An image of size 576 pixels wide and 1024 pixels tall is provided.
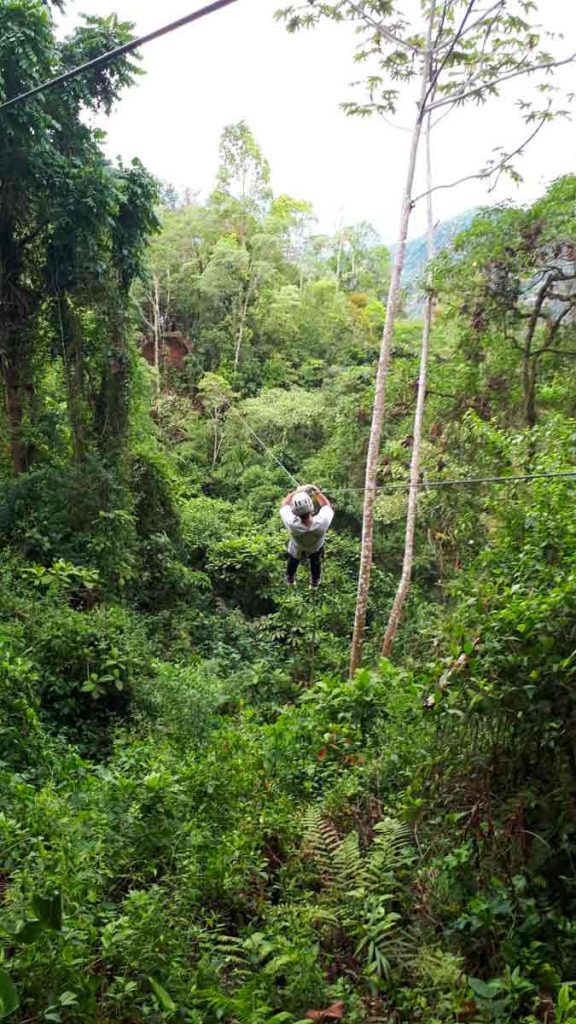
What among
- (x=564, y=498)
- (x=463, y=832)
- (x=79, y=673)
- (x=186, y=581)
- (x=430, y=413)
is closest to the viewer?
(x=463, y=832)

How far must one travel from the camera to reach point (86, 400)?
9078mm

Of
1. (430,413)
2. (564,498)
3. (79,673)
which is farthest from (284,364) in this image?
(564,498)

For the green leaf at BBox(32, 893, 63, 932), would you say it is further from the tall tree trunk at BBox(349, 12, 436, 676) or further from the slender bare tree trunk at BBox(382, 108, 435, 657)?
the slender bare tree trunk at BBox(382, 108, 435, 657)

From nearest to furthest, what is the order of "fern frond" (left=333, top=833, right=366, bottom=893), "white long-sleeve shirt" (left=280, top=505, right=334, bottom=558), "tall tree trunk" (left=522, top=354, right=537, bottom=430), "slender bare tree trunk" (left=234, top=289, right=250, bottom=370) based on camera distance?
"fern frond" (left=333, top=833, right=366, bottom=893), "white long-sleeve shirt" (left=280, top=505, right=334, bottom=558), "tall tree trunk" (left=522, top=354, right=537, bottom=430), "slender bare tree trunk" (left=234, top=289, right=250, bottom=370)

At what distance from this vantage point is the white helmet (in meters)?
5.85

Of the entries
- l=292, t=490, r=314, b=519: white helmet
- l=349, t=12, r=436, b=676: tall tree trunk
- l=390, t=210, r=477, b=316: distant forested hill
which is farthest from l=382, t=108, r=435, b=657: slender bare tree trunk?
l=292, t=490, r=314, b=519: white helmet

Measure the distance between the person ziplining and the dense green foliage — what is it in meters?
1.38

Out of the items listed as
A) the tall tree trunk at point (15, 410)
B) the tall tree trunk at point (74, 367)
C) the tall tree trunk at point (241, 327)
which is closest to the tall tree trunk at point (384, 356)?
the tall tree trunk at point (74, 367)

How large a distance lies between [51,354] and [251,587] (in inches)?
200

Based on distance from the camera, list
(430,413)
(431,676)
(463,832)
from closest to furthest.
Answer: (463,832)
(431,676)
(430,413)

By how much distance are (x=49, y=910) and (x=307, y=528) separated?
4148 mm

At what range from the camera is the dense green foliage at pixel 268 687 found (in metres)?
2.70

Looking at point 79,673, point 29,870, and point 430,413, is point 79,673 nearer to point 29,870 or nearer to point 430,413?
point 29,870

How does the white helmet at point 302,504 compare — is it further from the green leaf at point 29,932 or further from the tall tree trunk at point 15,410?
the tall tree trunk at point 15,410
